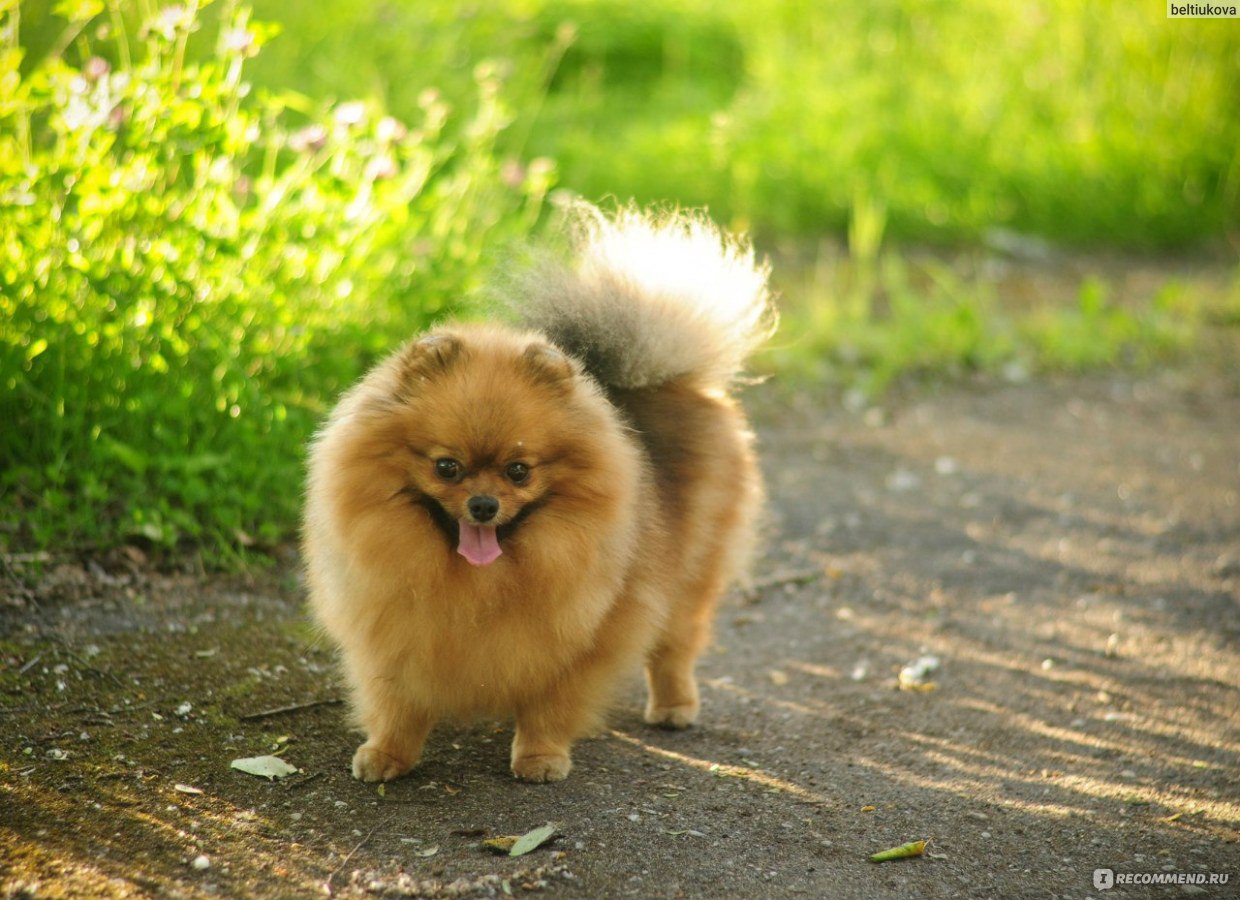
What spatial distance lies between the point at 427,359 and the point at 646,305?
81cm

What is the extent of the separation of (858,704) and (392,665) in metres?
1.56

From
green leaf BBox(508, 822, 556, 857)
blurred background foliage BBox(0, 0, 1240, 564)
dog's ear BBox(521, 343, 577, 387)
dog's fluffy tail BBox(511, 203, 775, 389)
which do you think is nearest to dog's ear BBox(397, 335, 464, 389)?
dog's ear BBox(521, 343, 577, 387)

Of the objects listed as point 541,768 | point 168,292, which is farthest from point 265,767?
point 168,292

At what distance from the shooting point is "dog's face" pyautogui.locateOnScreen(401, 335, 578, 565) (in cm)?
289

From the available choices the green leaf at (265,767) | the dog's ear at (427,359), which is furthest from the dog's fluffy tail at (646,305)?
the green leaf at (265,767)

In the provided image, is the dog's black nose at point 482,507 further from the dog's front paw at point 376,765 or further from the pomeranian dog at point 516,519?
the dog's front paw at point 376,765

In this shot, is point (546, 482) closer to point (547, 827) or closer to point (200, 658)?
point (547, 827)

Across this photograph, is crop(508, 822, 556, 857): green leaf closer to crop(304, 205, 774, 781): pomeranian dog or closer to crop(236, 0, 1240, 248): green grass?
crop(304, 205, 774, 781): pomeranian dog

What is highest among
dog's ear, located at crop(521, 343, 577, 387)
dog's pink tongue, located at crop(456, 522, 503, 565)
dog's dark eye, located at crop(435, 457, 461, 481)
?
dog's ear, located at crop(521, 343, 577, 387)

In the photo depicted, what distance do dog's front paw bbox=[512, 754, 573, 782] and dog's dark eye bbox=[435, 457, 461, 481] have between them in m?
Answer: 0.82

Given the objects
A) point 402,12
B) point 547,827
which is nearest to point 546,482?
point 547,827

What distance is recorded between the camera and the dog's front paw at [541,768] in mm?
3209

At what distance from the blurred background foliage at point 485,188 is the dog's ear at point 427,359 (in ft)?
4.04

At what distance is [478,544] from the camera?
293 cm
